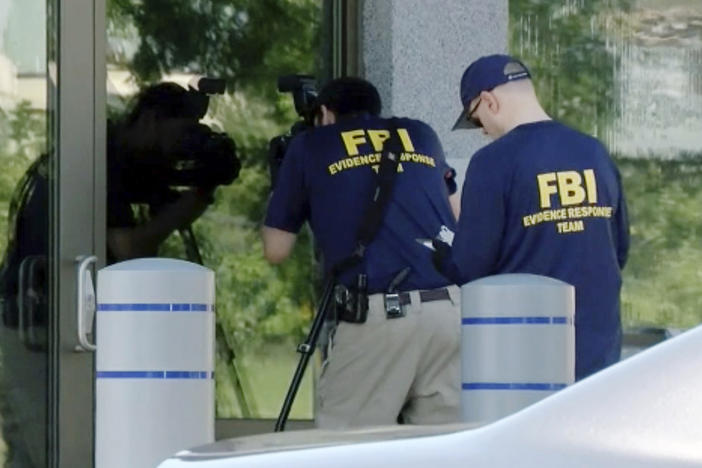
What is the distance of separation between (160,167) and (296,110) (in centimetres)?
66

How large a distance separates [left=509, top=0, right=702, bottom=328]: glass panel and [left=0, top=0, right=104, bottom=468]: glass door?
2741 mm

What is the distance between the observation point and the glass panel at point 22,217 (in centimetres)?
842

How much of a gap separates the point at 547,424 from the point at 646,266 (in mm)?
6811

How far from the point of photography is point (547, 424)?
3.81 metres

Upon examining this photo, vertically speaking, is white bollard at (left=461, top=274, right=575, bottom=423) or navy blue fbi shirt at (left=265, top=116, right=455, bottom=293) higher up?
navy blue fbi shirt at (left=265, top=116, right=455, bottom=293)

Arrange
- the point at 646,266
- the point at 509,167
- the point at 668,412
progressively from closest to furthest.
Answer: the point at 668,412
the point at 509,167
the point at 646,266

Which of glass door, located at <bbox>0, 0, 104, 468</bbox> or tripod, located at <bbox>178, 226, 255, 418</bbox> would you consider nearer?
glass door, located at <bbox>0, 0, 104, 468</bbox>

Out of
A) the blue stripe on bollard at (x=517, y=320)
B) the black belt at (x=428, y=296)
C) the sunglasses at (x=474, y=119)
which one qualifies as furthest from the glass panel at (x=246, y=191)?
the blue stripe on bollard at (x=517, y=320)

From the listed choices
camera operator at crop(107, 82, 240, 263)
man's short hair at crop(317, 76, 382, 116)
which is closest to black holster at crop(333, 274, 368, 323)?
man's short hair at crop(317, 76, 382, 116)

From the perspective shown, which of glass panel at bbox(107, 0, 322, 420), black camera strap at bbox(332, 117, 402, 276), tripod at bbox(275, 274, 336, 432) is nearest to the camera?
black camera strap at bbox(332, 117, 402, 276)

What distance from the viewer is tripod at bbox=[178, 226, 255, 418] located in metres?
9.48

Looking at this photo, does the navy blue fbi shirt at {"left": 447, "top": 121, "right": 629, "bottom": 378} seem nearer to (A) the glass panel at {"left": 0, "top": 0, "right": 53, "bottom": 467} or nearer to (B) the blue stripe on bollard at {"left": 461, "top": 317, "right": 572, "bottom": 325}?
(B) the blue stripe on bollard at {"left": 461, "top": 317, "right": 572, "bottom": 325}

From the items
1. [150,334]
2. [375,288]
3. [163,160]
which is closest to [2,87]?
[163,160]

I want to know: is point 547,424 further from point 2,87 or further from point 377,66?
point 377,66
